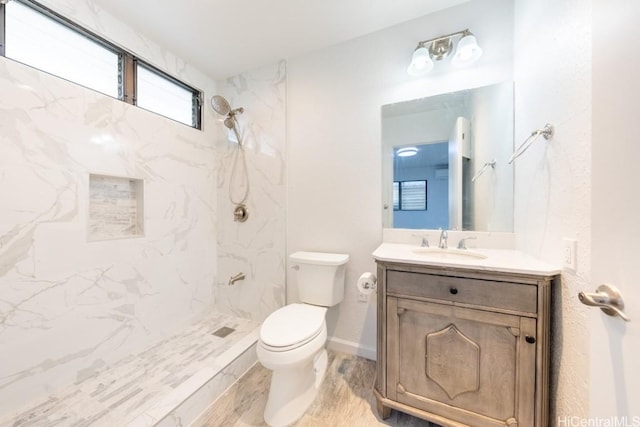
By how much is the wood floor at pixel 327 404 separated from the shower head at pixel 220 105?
6.98ft

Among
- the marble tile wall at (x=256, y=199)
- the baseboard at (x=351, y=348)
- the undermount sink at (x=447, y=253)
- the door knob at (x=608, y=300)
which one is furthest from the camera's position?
the marble tile wall at (x=256, y=199)

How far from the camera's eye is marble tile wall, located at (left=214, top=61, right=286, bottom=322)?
2109 millimetres

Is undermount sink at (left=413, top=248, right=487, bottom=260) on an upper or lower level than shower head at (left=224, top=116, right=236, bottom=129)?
lower

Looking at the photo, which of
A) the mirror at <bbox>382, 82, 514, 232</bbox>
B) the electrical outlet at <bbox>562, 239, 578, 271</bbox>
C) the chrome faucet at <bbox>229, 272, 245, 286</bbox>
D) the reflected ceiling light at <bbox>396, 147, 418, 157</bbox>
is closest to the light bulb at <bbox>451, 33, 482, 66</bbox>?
the mirror at <bbox>382, 82, 514, 232</bbox>

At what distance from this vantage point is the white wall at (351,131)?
159 centimetres

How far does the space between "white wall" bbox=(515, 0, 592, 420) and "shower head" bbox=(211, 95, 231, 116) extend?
2.13 meters

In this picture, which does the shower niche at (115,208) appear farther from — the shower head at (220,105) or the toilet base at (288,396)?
the toilet base at (288,396)

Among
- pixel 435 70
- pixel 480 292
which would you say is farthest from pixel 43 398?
pixel 435 70

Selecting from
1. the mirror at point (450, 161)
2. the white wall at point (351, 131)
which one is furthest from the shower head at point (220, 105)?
the mirror at point (450, 161)

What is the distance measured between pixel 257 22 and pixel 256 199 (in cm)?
132

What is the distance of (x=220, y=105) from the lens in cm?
215

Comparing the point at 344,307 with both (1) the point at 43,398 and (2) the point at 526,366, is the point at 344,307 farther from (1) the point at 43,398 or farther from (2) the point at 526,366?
(1) the point at 43,398

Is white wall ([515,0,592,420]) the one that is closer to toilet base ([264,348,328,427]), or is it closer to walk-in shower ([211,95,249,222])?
toilet base ([264,348,328,427])

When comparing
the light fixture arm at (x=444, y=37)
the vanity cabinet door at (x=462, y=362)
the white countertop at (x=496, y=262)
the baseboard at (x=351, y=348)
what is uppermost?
the light fixture arm at (x=444, y=37)
